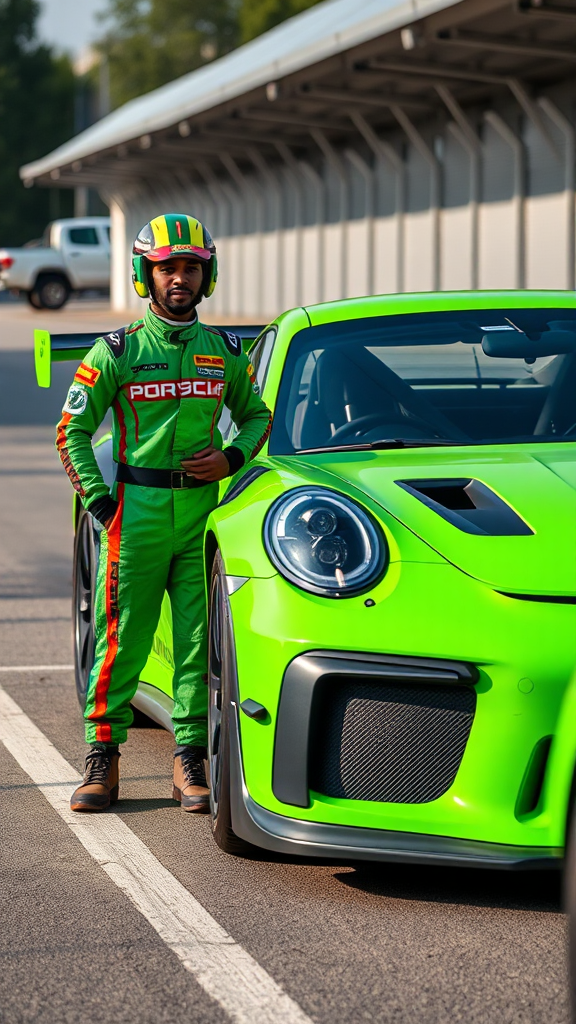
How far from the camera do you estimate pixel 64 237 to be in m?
48.2

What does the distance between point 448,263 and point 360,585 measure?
25.2m

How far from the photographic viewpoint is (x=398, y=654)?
371 centimetres

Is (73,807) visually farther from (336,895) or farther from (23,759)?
(336,895)

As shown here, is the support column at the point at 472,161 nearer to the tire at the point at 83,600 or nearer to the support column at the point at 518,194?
the support column at the point at 518,194

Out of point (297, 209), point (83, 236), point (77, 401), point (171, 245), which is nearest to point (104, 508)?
point (77, 401)

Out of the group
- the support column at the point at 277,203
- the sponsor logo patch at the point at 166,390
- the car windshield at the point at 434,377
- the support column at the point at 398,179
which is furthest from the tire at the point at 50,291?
the sponsor logo patch at the point at 166,390

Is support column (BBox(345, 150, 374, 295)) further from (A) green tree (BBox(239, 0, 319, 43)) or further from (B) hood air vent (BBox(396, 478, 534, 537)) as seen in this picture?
(A) green tree (BBox(239, 0, 319, 43))

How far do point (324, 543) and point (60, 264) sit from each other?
146 ft

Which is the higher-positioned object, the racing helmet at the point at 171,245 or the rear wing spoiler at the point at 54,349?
the racing helmet at the point at 171,245

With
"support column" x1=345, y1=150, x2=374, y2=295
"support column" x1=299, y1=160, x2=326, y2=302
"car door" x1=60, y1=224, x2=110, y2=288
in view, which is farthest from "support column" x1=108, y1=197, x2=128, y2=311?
"support column" x1=345, y1=150, x2=374, y2=295

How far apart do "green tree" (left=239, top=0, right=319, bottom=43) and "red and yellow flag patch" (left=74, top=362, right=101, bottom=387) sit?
9560cm

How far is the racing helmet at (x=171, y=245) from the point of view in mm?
4859

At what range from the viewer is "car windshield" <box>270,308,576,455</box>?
5.00 meters

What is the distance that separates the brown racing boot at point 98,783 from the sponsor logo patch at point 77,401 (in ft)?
3.31
